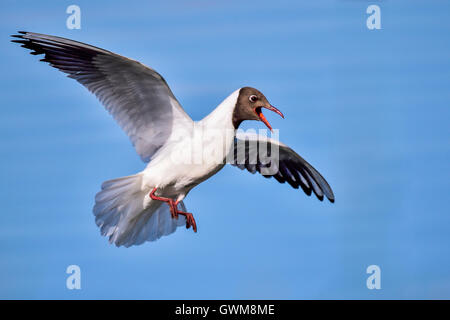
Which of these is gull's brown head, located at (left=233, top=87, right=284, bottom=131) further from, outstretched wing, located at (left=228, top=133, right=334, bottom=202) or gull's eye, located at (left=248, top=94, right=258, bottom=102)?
outstretched wing, located at (left=228, top=133, right=334, bottom=202)

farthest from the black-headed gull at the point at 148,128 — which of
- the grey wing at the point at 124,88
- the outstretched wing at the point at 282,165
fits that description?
the outstretched wing at the point at 282,165

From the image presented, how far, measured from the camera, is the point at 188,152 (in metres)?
7.77

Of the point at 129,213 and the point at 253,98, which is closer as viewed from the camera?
the point at 253,98

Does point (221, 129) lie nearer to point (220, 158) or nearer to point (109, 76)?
point (220, 158)

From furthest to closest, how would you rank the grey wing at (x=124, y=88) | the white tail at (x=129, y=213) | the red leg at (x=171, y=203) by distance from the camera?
1. the white tail at (x=129, y=213)
2. the grey wing at (x=124, y=88)
3. the red leg at (x=171, y=203)

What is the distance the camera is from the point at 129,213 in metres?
8.25

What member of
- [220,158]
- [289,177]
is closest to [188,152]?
[220,158]

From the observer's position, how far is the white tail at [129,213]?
26.6ft

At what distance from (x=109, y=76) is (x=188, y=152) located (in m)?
0.98

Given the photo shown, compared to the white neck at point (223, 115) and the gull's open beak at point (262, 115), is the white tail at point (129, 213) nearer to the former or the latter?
the white neck at point (223, 115)

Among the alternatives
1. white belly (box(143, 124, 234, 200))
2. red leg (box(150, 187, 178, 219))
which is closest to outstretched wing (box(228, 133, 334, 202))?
white belly (box(143, 124, 234, 200))

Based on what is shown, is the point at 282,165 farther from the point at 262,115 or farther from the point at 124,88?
the point at 124,88

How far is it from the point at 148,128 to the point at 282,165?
5.08 feet

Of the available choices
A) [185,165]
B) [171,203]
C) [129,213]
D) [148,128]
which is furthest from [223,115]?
[129,213]
